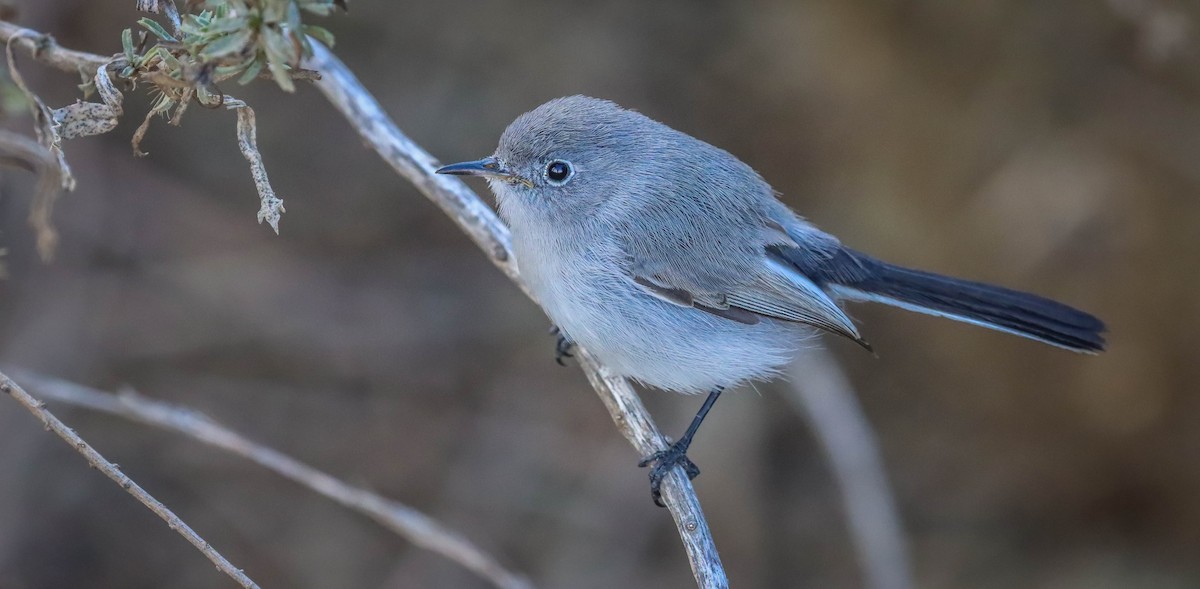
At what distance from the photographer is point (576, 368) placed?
4.98 m

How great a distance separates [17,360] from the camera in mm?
4078

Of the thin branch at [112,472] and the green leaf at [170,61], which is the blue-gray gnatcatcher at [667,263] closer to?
the green leaf at [170,61]

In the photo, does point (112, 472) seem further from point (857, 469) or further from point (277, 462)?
point (857, 469)

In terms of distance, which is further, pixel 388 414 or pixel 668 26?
pixel 668 26

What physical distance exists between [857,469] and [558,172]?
6.16 feet

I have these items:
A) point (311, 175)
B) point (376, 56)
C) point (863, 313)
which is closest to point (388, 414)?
point (311, 175)

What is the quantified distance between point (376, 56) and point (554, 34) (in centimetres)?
93

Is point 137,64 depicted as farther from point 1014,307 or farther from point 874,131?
point 874,131

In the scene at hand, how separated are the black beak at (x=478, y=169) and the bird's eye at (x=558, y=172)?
0.42 ft

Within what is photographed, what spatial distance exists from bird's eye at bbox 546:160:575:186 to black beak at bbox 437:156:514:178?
127mm

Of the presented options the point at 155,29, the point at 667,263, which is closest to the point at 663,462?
the point at 667,263

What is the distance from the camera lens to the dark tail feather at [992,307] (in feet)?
10.5

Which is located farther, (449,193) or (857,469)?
(857,469)

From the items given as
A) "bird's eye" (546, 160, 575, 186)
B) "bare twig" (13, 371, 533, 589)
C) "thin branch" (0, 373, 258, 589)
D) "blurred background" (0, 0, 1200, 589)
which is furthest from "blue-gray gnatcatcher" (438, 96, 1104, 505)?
"blurred background" (0, 0, 1200, 589)
